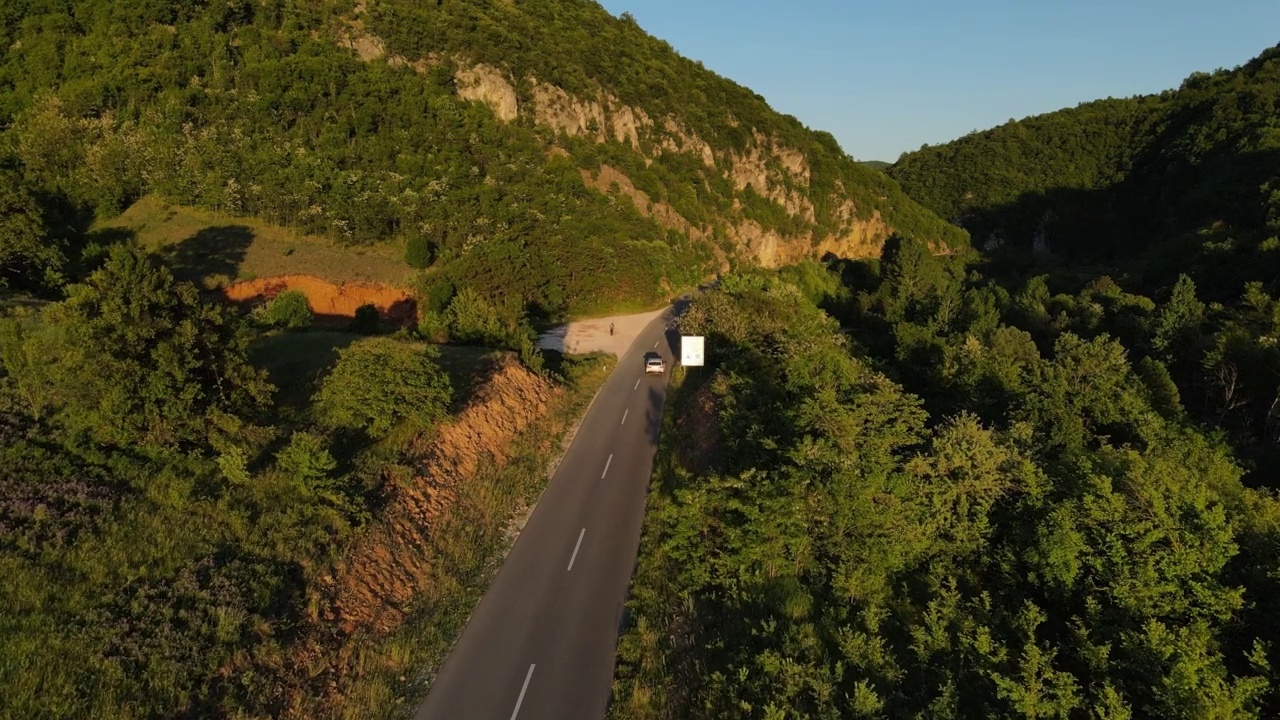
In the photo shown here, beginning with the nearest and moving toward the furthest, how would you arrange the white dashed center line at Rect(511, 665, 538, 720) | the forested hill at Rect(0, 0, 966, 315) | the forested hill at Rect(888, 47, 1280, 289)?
the white dashed center line at Rect(511, 665, 538, 720)
the forested hill at Rect(0, 0, 966, 315)
the forested hill at Rect(888, 47, 1280, 289)

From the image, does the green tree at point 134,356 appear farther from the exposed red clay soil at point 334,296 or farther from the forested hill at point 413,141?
the exposed red clay soil at point 334,296

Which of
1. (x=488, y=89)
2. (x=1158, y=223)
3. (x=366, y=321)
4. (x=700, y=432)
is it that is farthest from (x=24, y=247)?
(x=1158, y=223)

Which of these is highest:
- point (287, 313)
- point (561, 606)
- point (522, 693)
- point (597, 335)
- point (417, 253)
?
point (417, 253)

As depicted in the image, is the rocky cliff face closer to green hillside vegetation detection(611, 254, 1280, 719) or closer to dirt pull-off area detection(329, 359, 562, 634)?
dirt pull-off area detection(329, 359, 562, 634)

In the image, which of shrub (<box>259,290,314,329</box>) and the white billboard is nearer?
the white billboard

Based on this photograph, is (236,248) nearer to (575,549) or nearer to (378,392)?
(378,392)

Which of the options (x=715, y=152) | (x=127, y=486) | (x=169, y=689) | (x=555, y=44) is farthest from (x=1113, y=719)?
(x=555, y=44)

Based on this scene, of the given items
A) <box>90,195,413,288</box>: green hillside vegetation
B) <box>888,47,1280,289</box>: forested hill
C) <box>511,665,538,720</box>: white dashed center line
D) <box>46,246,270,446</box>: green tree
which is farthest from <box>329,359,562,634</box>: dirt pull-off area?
<box>888,47,1280,289</box>: forested hill
